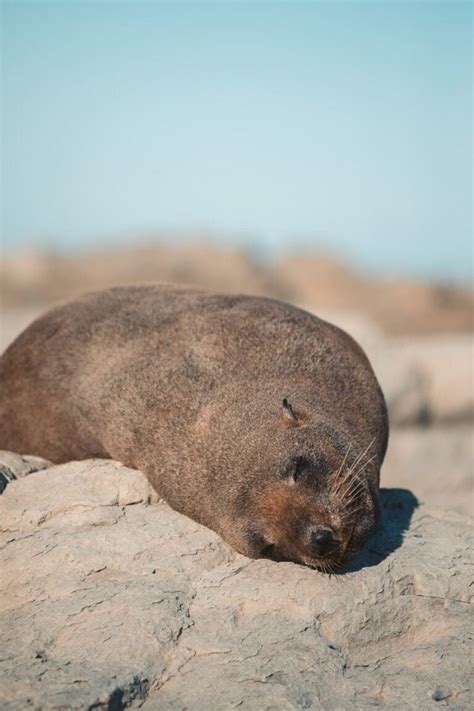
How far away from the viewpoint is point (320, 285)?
23.4 metres

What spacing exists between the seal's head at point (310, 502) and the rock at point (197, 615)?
0.15 metres

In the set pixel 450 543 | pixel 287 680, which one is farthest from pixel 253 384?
pixel 287 680

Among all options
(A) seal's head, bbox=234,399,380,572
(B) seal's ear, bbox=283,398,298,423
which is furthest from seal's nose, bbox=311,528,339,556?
(B) seal's ear, bbox=283,398,298,423

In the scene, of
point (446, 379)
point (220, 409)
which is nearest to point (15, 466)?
point (220, 409)

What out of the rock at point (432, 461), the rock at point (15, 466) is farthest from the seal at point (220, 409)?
the rock at point (432, 461)

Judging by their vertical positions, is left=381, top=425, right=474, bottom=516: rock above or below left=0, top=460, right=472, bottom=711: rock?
above

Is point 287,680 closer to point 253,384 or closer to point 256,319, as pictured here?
point 253,384

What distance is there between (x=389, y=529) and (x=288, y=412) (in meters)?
1.07

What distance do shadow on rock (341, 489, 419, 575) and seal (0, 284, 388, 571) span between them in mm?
225

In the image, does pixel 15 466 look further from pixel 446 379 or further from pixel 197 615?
pixel 446 379

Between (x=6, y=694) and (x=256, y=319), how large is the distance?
9.33 feet

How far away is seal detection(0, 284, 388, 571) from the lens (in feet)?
15.2

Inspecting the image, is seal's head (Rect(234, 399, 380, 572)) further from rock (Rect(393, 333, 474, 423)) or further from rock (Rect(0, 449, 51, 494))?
rock (Rect(393, 333, 474, 423))

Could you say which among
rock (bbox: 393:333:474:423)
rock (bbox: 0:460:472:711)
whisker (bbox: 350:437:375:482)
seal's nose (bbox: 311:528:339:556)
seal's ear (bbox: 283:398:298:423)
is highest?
rock (bbox: 393:333:474:423)
